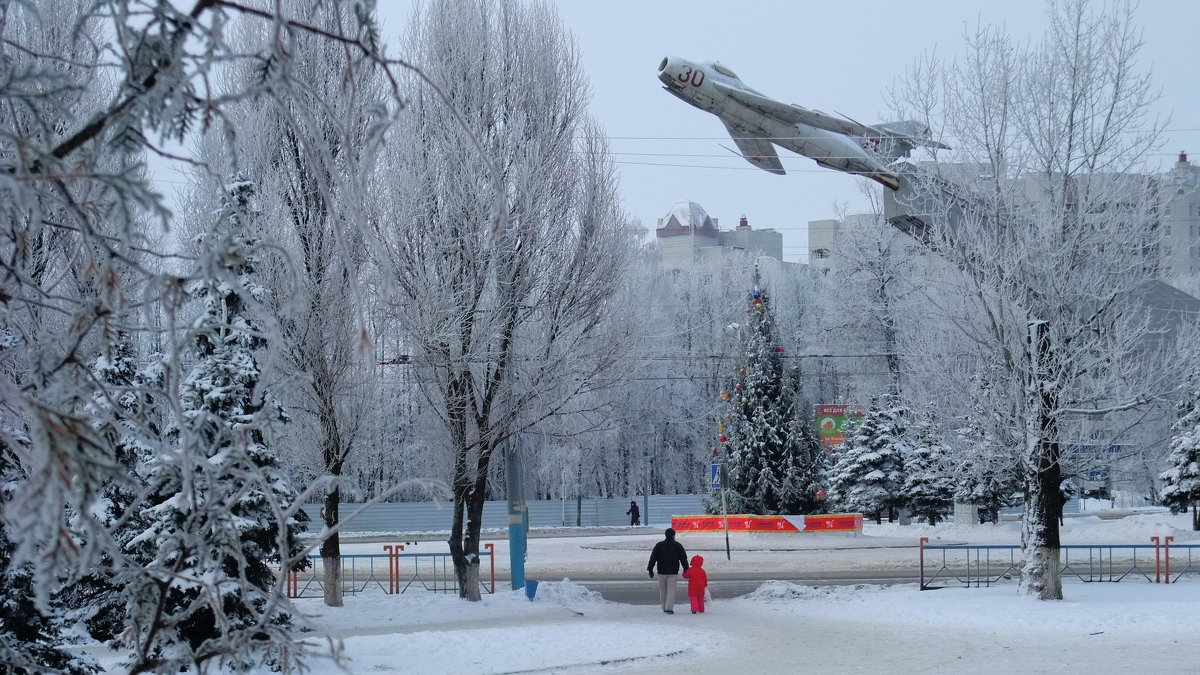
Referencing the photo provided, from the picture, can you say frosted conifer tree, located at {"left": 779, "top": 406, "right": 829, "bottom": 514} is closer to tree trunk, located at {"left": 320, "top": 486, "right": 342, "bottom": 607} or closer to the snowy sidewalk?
the snowy sidewalk

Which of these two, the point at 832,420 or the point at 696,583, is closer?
the point at 696,583

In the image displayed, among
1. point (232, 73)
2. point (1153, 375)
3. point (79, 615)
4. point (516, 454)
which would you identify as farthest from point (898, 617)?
point (232, 73)

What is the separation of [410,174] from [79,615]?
28.8ft

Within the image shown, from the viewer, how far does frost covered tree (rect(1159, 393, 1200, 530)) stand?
35719 mm

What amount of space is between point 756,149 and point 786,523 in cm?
1499

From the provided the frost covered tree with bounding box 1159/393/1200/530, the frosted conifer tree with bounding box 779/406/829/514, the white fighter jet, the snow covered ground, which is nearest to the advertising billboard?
the frosted conifer tree with bounding box 779/406/829/514

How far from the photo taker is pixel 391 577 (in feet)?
74.8

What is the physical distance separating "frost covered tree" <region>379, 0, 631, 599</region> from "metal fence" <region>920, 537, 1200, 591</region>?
7834 millimetres

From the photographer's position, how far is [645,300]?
25781 millimetres

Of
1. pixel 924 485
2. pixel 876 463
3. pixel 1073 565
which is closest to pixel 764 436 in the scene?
pixel 876 463

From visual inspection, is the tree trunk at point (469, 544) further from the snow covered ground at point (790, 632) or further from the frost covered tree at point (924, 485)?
the frost covered tree at point (924, 485)

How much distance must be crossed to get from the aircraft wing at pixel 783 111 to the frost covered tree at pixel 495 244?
7555 millimetres

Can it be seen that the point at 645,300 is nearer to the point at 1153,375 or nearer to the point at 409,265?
the point at 409,265

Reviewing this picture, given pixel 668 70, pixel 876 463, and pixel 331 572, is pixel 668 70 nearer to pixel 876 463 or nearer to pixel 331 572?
pixel 331 572
